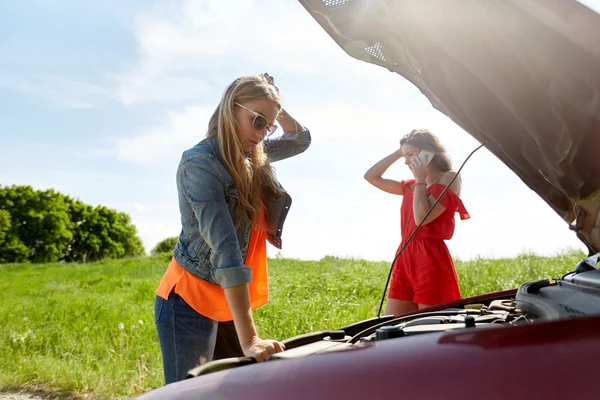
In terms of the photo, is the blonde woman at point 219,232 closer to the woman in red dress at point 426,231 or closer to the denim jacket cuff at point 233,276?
the denim jacket cuff at point 233,276

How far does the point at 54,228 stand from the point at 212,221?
4220 centimetres

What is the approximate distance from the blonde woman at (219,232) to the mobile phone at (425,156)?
Result: 4.77 ft

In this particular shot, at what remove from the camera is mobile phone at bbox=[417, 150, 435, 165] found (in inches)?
155

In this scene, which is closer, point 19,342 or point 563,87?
Answer: point 563,87

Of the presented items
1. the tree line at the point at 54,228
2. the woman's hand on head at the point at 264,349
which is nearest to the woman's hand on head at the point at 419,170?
the woman's hand on head at the point at 264,349

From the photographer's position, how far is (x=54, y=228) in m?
40.9

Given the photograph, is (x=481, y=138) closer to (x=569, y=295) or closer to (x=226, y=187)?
(x=569, y=295)

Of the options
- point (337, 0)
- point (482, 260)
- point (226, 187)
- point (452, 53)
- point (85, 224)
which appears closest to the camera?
point (452, 53)

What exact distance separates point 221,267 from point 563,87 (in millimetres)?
1405

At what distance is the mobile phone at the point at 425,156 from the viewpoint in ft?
12.9


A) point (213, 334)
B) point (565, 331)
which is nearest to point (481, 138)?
point (565, 331)

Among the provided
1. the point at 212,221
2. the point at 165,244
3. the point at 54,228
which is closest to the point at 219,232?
the point at 212,221

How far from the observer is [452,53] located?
5.29ft

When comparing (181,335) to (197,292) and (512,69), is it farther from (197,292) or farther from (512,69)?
(512,69)
